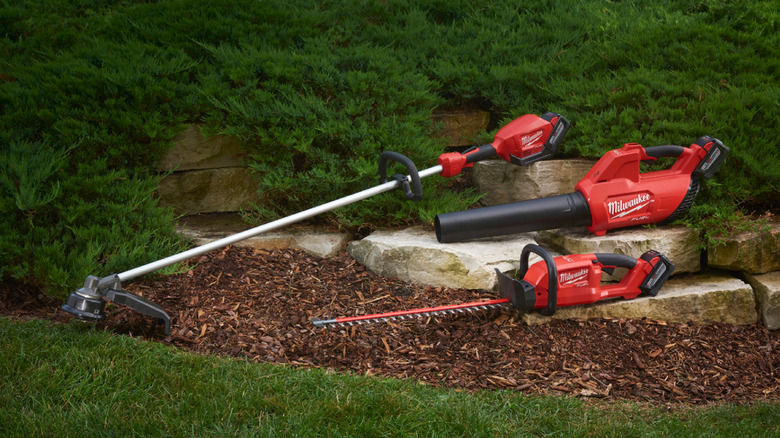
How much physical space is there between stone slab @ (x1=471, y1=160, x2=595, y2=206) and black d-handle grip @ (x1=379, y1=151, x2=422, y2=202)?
1.31 meters

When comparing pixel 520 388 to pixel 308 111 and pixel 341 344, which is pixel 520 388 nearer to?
pixel 341 344

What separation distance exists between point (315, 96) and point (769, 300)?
3580 millimetres

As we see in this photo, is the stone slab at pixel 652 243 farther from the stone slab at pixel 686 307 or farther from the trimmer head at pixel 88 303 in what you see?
the trimmer head at pixel 88 303

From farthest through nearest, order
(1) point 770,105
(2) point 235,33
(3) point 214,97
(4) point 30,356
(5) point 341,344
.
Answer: (2) point 235,33 < (3) point 214,97 < (1) point 770,105 < (5) point 341,344 < (4) point 30,356

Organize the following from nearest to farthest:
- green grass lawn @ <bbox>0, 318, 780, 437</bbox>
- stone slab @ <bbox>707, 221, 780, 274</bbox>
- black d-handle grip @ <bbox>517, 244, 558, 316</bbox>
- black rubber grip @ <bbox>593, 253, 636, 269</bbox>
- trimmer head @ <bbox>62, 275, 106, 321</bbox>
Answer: green grass lawn @ <bbox>0, 318, 780, 437</bbox> → trimmer head @ <bbox>62, 275, 106, 321</bbox> → black d-handle grip @ <bbox>517, 244, 558, 316</bbox> → black rubber grip @ <bbox>593, 253, 636, 269</bbox> → stone slab @ <bbox>707, 221, 780, 274</bbox>

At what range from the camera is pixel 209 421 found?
257 cm

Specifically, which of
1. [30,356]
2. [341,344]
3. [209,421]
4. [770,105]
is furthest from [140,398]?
[770,105]

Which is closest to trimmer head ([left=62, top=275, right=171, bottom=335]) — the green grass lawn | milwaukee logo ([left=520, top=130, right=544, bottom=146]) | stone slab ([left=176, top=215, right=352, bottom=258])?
the green grass lawn

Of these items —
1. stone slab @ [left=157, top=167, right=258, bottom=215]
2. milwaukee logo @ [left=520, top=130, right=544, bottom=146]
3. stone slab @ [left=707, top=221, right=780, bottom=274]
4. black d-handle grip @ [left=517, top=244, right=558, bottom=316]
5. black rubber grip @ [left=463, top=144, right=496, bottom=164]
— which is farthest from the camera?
stone slab @ [left=157, top=167, right=258, bottom=215]

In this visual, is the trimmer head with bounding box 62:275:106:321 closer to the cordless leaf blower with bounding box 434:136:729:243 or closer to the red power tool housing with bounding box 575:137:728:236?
the cordless leaf blower with bounding box 434:136:729:243

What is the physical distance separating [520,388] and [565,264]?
0.82 m

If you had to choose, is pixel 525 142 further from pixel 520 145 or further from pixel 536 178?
pixel 536 178

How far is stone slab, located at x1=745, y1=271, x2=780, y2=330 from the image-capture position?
152 inches

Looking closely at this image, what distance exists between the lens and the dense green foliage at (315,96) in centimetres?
414
